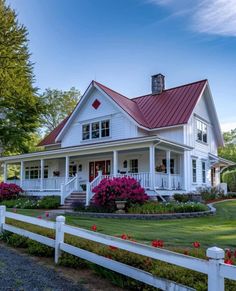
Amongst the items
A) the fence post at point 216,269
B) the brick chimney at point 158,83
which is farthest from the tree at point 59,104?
the fence post at point 216,269

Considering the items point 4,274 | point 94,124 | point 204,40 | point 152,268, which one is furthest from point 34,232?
point 94,124

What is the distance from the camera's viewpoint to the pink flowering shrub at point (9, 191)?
19.9m

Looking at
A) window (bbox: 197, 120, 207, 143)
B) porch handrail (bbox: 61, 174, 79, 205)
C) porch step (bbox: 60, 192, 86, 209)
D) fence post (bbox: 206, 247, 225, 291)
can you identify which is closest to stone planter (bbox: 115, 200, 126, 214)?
porch step (bbox: 60, 192, 86, 209)

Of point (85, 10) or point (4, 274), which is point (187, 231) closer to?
point (4, 274)

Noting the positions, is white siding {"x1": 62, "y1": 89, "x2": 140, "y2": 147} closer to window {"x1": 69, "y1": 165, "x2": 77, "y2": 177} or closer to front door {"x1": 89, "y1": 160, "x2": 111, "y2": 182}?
front door {"x1": 89, "y1": 160, "x2": 111, "y2": 182}

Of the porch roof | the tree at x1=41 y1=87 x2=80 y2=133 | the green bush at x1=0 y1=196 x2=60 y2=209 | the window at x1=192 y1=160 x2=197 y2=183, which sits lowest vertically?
the green bush at x1=0 y1=196 x2=60 y2=209

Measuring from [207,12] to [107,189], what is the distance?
862cm

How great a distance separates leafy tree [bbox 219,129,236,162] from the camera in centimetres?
4172

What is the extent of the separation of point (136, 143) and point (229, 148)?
109 feet

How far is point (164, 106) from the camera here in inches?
831

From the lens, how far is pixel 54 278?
4.86 metres

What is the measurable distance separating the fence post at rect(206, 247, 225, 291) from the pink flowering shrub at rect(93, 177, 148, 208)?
10.4 metres

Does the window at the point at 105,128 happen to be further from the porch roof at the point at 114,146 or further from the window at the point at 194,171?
the window at the point at 194,171

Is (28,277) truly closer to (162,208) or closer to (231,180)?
(162,208)
